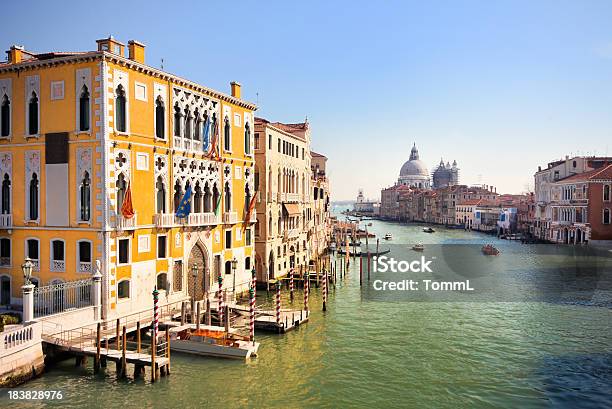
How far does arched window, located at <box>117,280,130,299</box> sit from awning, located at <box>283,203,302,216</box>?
48.6ft

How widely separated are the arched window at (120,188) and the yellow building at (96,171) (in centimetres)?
3

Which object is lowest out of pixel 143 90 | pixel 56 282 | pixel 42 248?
pixel 56 282

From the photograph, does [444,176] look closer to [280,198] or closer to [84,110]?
[280,198]

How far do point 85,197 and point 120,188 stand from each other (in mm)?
1170

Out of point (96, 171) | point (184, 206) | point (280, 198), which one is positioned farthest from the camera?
point (280, 198)


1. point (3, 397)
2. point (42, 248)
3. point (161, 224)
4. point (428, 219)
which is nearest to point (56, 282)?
point (42, 248)

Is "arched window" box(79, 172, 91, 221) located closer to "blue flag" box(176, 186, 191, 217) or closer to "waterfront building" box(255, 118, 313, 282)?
"blue flag" box(176, 186, 191, 217)

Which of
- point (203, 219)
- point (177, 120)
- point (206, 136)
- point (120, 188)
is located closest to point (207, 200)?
point (203, 219)

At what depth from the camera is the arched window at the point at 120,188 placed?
1838cm

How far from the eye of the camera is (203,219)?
22.8 metres

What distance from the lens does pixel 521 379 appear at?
51.9ft

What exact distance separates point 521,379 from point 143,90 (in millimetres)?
15884

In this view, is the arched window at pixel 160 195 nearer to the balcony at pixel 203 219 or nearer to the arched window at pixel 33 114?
the balcony at pixel 203 219

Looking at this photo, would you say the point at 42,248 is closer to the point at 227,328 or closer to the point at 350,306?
the point at 227,328
